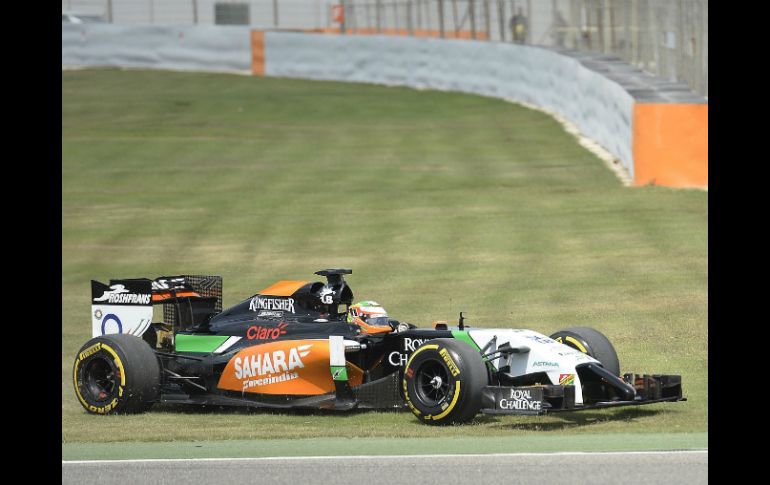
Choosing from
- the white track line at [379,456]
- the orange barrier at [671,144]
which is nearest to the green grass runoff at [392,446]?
the white track line at [379,456]

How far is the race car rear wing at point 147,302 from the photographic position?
1410 cm

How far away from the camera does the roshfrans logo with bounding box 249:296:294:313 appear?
13.3m

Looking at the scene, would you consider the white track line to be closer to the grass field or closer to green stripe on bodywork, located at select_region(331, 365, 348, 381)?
the grass field

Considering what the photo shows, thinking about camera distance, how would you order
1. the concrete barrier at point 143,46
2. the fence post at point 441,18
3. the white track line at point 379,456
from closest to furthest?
the white track line at point 379,456, the fence post at point 441,18, the concrete barrier at point 143,46

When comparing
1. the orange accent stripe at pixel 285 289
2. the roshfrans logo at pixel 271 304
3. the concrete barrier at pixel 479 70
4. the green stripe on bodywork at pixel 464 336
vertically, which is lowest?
the green stripe on bodywork at pixel 464 336

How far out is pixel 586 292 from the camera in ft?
61.6

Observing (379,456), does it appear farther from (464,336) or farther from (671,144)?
(671,144)

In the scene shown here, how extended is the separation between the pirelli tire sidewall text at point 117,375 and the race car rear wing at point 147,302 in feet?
2.49

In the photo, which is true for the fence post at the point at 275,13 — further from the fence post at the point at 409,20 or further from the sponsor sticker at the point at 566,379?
the sponsor sticker at the point at 566,379
